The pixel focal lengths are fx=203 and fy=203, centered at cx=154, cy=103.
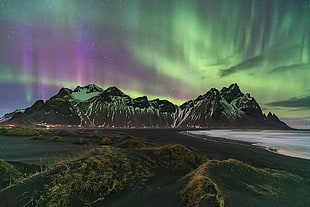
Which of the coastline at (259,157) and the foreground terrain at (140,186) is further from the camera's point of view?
the coastline at (259,157)

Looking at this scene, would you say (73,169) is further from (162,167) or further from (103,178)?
(162,167)

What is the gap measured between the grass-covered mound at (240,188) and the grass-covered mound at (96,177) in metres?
2.49

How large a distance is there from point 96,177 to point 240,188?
5767 millimetres

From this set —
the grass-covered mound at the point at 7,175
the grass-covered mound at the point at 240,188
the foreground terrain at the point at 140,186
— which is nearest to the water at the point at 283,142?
the grass-covered mound at the point at 240,188

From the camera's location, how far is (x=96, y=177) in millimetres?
8273

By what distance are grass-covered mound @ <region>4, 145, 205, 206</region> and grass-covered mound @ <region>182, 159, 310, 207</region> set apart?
8.19ft

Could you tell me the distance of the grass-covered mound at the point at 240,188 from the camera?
6.48 m

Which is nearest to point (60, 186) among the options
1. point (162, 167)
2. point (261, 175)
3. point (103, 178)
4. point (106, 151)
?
point (103, 178)

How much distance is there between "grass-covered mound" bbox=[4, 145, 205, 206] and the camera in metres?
7.31

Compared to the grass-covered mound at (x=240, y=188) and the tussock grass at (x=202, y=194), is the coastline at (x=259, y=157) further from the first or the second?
the tussock grass at (x=202, y=194)

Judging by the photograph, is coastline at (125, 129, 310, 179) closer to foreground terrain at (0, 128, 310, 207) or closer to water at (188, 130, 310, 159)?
water at (188, 130, 310, 159)

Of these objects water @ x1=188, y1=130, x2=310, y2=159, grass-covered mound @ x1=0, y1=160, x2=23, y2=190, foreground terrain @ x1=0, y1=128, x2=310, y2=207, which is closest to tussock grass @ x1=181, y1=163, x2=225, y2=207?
foreground terrain @ x1=0, y1=128, x2=310, y2=207

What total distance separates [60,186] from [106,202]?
6.15 ft

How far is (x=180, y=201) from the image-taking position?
691 centimetres
